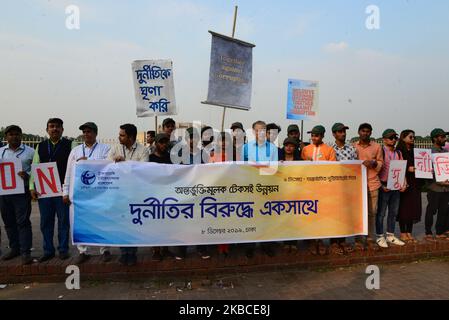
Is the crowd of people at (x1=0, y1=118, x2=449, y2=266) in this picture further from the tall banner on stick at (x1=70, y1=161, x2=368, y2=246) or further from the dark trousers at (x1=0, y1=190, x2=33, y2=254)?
the tall banner on stick at (x1=70, y1=161, x2=368, y2=246)

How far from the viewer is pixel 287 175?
4629 mm

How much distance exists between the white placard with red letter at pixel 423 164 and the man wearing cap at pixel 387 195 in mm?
290

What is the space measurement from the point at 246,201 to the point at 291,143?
106 centimetres

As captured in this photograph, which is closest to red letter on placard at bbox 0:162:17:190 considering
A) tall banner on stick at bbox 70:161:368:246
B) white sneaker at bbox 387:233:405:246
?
tall banner on stick at bbox 70:161:368:246

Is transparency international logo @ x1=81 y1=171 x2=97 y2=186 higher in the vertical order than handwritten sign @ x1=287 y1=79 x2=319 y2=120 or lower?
lower

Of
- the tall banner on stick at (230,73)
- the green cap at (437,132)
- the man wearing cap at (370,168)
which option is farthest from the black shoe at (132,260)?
the green cap at (437,132)

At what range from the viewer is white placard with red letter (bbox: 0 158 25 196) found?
4457mm

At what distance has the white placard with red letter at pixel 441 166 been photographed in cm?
546

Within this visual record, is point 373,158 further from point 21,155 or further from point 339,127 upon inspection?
point 21,155

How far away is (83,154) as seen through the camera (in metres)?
4.57

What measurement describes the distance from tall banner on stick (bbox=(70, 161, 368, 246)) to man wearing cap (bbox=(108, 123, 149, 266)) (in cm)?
18

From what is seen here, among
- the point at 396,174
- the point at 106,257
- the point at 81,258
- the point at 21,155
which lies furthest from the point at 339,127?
the point at 21,155
